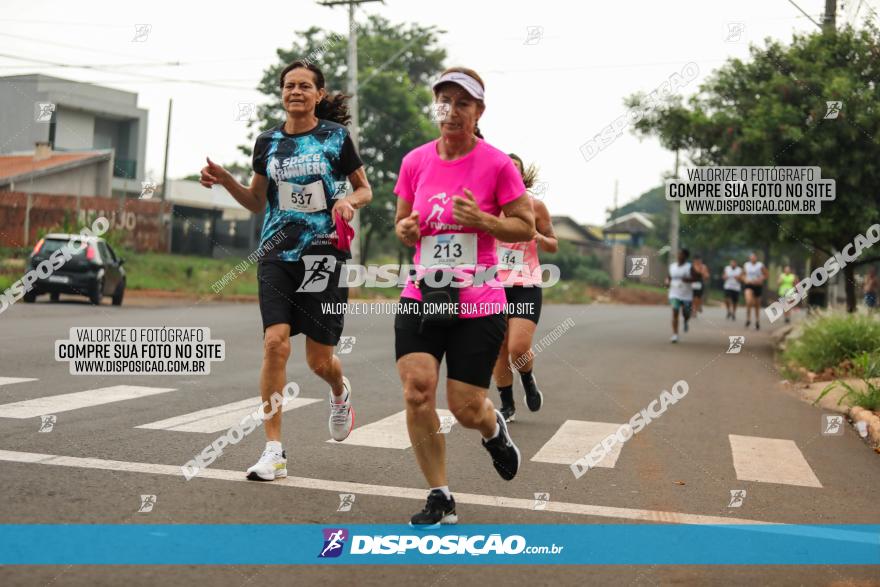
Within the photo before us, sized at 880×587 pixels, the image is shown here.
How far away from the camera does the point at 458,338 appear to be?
4664 mm

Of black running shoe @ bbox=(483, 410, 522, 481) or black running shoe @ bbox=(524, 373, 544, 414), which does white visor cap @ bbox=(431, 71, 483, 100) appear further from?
black running shoe @ bbox=(524, 373, 544, 414)

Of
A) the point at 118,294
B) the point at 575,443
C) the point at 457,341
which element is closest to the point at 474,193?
the point at 457,341

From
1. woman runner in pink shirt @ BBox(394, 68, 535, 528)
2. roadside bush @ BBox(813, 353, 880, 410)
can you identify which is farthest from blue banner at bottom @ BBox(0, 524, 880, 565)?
roadside bush @ BBox(813, 353, 880, 410)

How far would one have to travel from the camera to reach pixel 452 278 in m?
4.61

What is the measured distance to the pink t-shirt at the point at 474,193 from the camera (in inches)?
182

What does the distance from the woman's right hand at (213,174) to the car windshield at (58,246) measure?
15.9 meters

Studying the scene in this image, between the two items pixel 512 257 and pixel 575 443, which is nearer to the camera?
pixel 575 443

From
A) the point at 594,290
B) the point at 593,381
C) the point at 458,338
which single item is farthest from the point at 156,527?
the point at 594,290

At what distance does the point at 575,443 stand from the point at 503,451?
232 centimetres

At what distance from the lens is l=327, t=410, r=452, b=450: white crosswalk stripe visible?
22.4 ft

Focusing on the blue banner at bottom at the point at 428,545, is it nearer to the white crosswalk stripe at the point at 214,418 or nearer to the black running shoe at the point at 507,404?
the white crosswalk stripe at the point at 214,418

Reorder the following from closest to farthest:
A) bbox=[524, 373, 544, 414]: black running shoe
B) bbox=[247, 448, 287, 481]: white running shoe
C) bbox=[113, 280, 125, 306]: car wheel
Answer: bbox=[247, 448, 287, 481]: white running shoe, bbox=[524, 373, 544, 414]: black running shoe, bbox=[113, 280, 125, 306]: car wheel

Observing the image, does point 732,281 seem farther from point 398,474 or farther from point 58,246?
point 398,474

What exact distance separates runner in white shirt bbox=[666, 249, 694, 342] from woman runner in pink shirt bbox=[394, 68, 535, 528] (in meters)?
14.7
